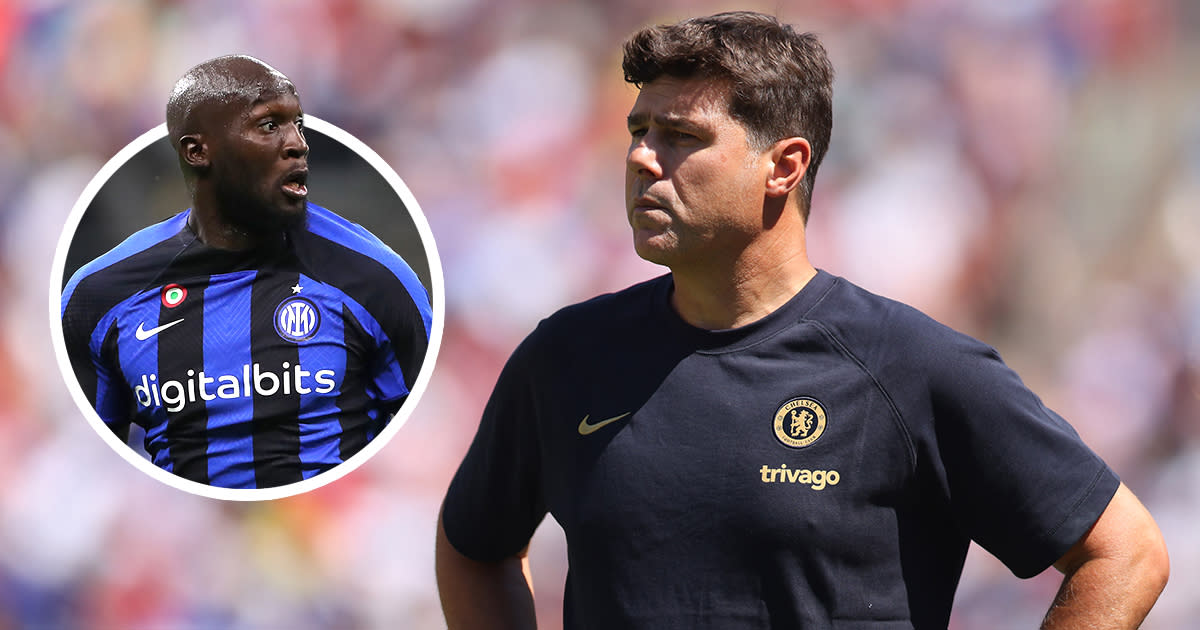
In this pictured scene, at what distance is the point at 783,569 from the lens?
5.57ft

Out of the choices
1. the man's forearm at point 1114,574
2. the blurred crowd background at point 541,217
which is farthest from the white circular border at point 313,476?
the man's forearm at point 1114,574

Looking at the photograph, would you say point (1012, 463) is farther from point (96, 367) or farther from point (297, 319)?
point (96, 367)

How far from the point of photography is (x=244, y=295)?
97.7 inches

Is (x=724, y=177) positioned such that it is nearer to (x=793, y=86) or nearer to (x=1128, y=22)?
(x=793, y=86)

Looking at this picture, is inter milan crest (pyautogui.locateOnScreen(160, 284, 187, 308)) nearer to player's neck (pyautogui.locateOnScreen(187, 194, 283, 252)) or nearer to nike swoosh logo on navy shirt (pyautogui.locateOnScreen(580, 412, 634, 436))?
player's neck (pyautogui.locateOnScreen(187, 194, 283, 252))

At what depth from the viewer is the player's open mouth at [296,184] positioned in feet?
7.99

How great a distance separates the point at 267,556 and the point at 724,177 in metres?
1.90

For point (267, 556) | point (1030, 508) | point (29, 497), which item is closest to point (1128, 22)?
point (1030, 508)

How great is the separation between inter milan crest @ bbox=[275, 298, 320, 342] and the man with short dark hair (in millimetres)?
717

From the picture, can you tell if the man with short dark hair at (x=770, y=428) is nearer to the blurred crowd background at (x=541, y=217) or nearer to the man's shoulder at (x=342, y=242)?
the man's shoulder at (x=342, y=242)

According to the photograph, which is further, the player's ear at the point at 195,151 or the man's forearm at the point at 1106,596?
the player's ear at the point at 195,151

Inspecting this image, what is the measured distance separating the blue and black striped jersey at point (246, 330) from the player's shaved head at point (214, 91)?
0.67 ft

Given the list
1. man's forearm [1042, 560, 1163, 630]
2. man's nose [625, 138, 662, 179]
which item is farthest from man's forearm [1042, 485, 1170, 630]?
man's nose [625, 138, 662, 179]

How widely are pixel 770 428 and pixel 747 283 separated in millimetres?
249
